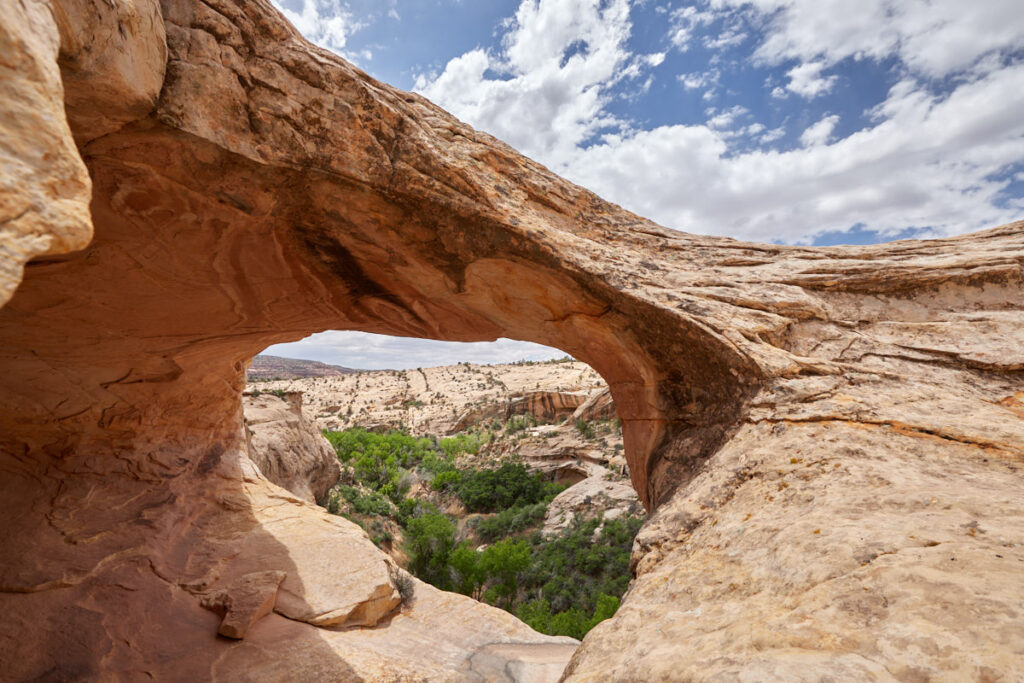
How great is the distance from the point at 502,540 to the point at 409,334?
43.1 ft

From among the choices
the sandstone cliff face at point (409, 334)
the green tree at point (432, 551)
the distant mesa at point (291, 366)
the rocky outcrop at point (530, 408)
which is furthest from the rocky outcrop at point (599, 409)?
the distant mesa at point (291, 366)

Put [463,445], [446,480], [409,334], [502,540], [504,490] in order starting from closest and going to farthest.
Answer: [409,334] → [502,540] → [504,490] → [446,480] → [463,445]

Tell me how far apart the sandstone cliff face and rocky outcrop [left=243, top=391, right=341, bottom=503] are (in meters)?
4.81

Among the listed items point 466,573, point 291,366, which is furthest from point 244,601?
point 291,366

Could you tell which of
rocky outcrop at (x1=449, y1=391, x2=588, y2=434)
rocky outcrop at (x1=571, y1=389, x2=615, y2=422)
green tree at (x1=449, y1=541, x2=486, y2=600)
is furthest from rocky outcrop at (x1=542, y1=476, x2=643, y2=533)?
rocky outcrop at (x1=449, y1=391, x2=588, y2=434)

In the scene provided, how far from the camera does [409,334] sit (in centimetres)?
813

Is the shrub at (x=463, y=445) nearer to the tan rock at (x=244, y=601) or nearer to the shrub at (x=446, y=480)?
the shrub at (x=446, y=480)

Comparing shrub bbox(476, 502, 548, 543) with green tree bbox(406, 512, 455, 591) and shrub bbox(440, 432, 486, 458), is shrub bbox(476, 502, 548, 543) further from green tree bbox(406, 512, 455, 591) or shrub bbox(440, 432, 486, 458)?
shrub bbox(440, 432, 486, 458)

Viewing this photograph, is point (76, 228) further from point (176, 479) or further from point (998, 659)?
point (176, 479)

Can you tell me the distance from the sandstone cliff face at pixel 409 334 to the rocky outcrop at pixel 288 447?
15.8 feet

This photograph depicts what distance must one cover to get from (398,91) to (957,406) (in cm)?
636

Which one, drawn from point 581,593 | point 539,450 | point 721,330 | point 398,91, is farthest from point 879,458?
point 539,450

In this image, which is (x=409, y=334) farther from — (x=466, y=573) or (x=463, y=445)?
(x=463, y=445)

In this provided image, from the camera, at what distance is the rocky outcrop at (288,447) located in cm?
1339
